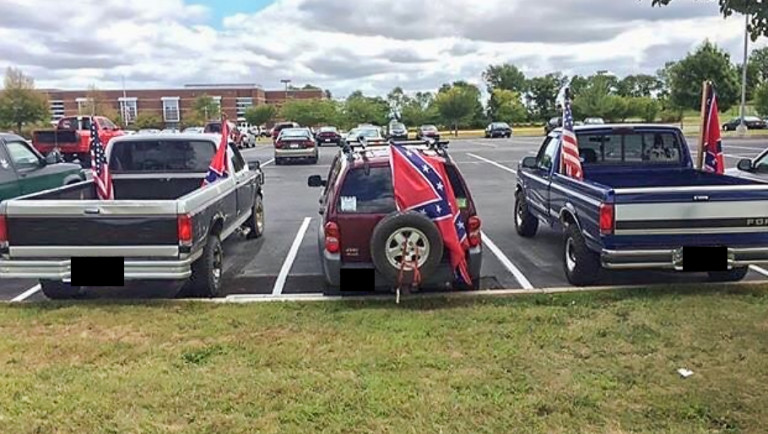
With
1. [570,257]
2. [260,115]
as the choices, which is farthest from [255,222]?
[260,115]

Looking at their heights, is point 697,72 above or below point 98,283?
above

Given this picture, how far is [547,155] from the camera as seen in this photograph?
9.46 meters

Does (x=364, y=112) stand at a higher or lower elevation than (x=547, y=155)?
higher

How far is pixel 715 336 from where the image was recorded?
17.6 ft

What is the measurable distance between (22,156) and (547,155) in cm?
774

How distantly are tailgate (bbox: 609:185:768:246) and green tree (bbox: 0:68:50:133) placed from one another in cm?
5965

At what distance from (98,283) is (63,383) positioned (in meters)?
1.83

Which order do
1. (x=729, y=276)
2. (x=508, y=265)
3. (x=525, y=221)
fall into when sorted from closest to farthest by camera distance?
(x=729, y=276)
(x=508, y=265)
(x=525, y=221)

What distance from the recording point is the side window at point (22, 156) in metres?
9.62

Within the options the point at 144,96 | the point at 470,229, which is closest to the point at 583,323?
the point at 470,229

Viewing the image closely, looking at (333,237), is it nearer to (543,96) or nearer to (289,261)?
(289,261)

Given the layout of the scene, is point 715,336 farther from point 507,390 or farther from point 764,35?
point 764,35

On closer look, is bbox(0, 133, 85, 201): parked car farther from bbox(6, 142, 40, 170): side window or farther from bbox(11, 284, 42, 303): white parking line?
bbox(11, 284, 42, 303): white parking line

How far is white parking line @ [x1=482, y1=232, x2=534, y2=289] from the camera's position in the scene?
747 centimetres
